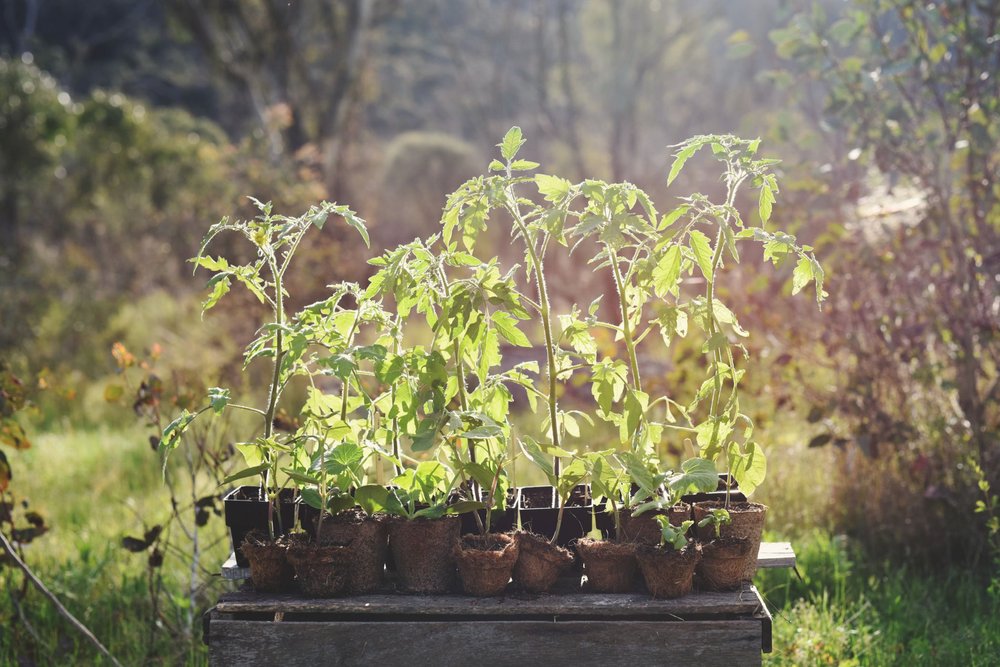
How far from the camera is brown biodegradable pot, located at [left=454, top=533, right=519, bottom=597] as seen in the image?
5.73 feet

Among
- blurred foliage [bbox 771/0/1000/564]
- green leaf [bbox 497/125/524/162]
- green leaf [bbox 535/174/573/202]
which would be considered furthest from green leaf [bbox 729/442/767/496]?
blurred foliage [bbox 771/0/1000/564]

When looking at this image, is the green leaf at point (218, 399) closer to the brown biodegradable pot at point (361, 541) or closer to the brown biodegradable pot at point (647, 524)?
the brown biodegradable pot at point (361, 541)

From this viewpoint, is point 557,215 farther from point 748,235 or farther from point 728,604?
point 728,604

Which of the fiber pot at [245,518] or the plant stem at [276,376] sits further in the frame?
the fiber pot at [245,518]

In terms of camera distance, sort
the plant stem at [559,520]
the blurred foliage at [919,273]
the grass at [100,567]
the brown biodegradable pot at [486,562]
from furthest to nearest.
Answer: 1. the blurred foliage at [919,273]
2. the grass at [100,567]
3. the plant stem at [559,520]
4. the brown biodegradable pot at [486,562]

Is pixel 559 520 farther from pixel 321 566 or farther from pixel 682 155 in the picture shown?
pixel 682 155

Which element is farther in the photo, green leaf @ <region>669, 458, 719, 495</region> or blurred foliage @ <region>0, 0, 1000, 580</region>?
blurred foliage @ <region>0, 0, 1000, 580</region>

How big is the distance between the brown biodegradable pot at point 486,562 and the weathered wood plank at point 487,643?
8 centimetres

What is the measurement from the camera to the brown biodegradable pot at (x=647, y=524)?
5.93ft

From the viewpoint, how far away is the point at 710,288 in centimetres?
180

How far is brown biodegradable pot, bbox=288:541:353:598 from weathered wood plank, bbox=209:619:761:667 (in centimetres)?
8

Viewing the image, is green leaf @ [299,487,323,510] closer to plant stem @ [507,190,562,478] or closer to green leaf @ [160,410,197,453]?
green leaf @ [160,410,197,453]

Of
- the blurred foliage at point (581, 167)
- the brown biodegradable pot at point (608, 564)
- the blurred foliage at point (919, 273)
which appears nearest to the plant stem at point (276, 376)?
the brown biodegradable pot at point (608, 564)

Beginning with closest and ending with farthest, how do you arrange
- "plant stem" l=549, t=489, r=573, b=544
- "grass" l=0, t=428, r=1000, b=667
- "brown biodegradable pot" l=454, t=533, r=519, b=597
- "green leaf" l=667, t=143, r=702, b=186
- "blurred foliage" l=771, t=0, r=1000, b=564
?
1. "green leaf" l=667, t=143, r=702, b=186
2. "brown biodegradable pot" l=454, t=533, r=519, b=597
3. "plant stem" l=549, t=489, r=573, b=544
4. "grass" l=0, t=428, r=1000, b=667
5. "blurred foliage" l=771, t=0, r=1000, b=564
